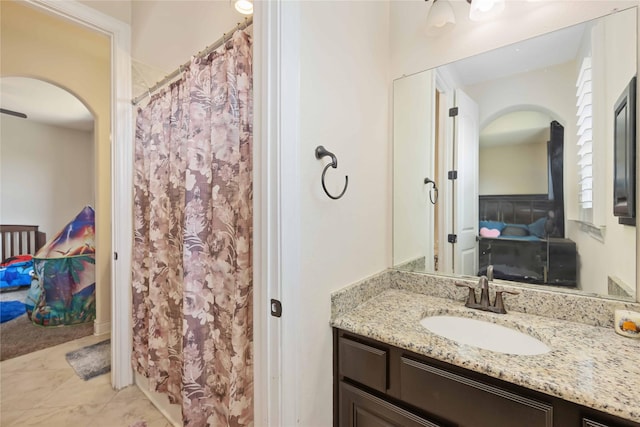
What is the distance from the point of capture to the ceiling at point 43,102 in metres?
3.04

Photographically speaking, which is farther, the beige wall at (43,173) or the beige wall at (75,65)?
the beige wall at (43,173)

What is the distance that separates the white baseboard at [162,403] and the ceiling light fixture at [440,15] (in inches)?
91.7

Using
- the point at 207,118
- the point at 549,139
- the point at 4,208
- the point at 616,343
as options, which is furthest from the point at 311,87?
the point at 4,208

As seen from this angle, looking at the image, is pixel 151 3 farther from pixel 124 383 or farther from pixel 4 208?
pixel 4 208

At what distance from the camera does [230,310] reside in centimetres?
116

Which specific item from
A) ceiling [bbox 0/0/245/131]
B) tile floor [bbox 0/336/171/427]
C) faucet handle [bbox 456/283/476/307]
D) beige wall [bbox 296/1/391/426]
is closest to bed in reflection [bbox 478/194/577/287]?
faucet handle [bbox 456/283/476/307]

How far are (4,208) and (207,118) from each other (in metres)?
5.37

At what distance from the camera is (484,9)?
3.47 ft

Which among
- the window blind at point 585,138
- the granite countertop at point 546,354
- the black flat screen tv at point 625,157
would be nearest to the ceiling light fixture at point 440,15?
the window blind at point 585,138

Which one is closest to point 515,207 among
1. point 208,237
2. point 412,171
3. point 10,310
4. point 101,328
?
point 412,171

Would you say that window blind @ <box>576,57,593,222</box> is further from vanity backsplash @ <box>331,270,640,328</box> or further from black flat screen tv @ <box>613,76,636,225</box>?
vanity backsplash @ <box>331,270,640,328</box>

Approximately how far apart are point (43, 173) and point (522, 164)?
6434mm

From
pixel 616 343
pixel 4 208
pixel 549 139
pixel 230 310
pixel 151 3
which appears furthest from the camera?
pixel 4 208

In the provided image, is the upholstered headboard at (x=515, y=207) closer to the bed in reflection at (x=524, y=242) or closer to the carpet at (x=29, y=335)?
the bed in reflection at (x=524, y=242)
